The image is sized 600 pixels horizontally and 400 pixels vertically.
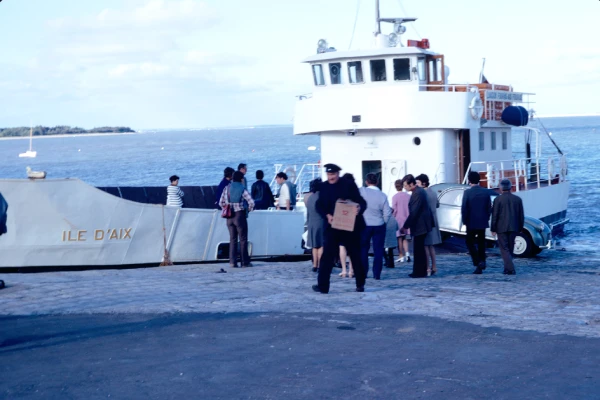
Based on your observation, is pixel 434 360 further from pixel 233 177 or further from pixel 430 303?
pixel 233 177

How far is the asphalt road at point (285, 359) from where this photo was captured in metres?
5.68

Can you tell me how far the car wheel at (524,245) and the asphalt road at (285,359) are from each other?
811 centimetres

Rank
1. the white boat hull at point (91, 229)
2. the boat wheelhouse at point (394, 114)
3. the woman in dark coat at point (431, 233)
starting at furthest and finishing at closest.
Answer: the boat wheelhouse at point (394, 114) < the white boat hull at point (91, 229) < the woman in dark coat at point (431, 233)

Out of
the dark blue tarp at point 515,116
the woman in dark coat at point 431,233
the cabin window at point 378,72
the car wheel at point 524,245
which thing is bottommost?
the car wheel at point 524,245

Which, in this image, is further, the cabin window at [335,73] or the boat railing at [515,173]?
the cabin window at [335,73]

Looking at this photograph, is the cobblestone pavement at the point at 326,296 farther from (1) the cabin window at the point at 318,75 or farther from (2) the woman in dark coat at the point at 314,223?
(1) the cabin window at the point at 318,75

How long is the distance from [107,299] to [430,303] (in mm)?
3839

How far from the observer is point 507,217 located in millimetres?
11992

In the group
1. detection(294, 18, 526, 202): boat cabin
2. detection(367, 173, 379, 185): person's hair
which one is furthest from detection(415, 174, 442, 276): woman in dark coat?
detection(294, 18, 526, 202): boat cabin

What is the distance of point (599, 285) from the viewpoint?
11109 mm

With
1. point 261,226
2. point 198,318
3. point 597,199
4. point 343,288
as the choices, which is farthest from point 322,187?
point 597,199

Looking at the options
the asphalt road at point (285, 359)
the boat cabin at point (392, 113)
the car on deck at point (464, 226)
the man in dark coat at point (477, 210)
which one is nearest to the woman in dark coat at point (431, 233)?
the man in dark coat at point (477, 210)

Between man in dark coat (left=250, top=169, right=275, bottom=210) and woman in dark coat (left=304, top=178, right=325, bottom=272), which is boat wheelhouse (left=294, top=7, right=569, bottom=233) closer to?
man in dark coat (left=250, top=169, right=275, bottom=210)

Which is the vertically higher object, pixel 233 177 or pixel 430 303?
pixel 233 177
